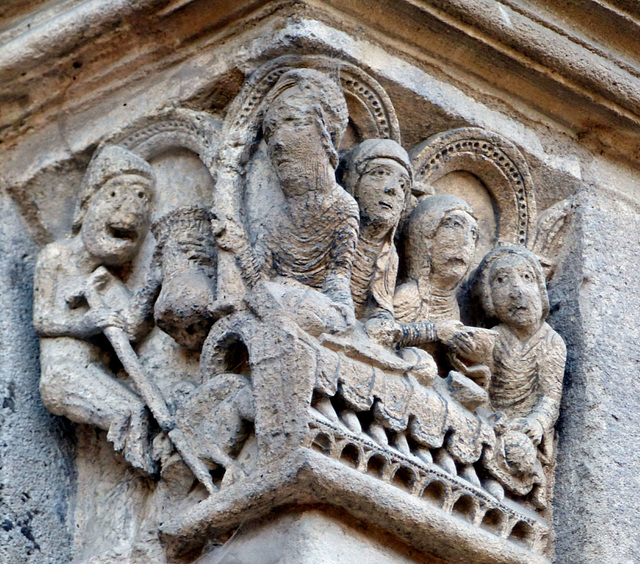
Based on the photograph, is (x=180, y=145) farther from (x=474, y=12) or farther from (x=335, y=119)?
(x=474, y=12)

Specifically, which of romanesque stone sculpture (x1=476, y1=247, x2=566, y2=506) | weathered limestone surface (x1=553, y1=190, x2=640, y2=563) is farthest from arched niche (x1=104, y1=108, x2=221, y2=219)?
weathered limestone surface (x1=553, y1=190, x2=640, y2=563)

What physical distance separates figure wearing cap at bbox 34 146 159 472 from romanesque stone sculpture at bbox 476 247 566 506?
2.88ft

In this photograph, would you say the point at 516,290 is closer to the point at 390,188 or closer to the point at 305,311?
the point at 390,188

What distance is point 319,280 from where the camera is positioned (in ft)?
10.8

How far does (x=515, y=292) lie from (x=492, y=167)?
413 millimetres

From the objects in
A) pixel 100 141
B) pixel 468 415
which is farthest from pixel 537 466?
pixel 100 141

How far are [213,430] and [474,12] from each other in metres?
1.36

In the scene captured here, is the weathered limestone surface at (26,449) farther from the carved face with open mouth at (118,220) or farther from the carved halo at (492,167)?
the carved halo at (492,167)

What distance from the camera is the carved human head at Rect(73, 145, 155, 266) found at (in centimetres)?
359

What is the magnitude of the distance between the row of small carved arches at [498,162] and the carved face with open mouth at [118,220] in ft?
2.46

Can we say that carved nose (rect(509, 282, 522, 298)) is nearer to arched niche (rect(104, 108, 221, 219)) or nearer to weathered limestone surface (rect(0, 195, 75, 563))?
arched niche (rect(104, 108, 221, 219))

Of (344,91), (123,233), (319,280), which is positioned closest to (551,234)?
(344,91)

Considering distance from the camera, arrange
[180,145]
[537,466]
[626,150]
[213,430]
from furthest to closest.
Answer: [626,150] < [180,145] < [537,466] < [213,430]

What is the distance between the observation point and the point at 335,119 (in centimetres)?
342
